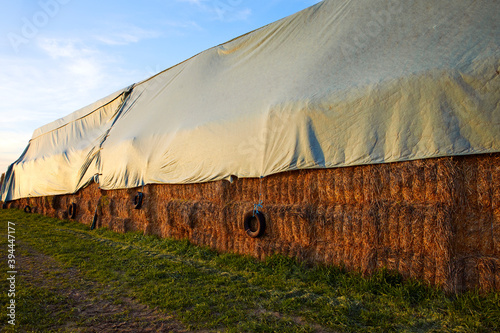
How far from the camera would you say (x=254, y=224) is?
6531 mm

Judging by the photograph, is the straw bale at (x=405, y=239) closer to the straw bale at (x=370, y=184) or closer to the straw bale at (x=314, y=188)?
the straw bale at (x=370, y=184)

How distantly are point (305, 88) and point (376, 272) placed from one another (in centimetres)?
341

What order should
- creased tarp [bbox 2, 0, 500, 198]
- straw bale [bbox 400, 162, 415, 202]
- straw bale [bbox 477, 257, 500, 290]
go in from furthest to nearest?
Answer: 1. straw bale [bbox 400, 162, 415, 202]
2. creased tarp [bbox 2, 0, 500, 198]
3. straw bale [bbox 477, 257, 500, 290]

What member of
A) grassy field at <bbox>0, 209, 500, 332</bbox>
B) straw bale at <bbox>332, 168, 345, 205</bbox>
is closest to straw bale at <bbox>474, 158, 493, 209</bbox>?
grassy field at <bbox>0, 209, 500, 332</bbox>

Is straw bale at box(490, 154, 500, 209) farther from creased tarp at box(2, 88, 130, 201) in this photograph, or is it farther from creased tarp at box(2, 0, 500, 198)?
creased tarp at box(2, 88, 130, 201)

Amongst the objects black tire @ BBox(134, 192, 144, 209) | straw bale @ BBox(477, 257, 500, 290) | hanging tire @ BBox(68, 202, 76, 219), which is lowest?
straw bale @ BBox(477, 257, 500, 290)

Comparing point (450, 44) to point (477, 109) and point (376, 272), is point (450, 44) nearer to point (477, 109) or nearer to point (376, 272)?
point (477, 109)

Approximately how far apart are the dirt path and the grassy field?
0.01 m

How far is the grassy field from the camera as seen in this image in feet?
11.4

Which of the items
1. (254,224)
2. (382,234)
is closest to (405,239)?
(382,234)

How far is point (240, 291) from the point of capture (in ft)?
14.8

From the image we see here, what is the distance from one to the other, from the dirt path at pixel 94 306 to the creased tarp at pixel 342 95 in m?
3.26

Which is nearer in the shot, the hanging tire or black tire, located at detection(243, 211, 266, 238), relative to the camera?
black tire, located at detection(243, 211, 266, 238)

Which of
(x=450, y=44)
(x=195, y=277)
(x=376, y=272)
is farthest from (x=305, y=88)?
(x=195, y=277)
